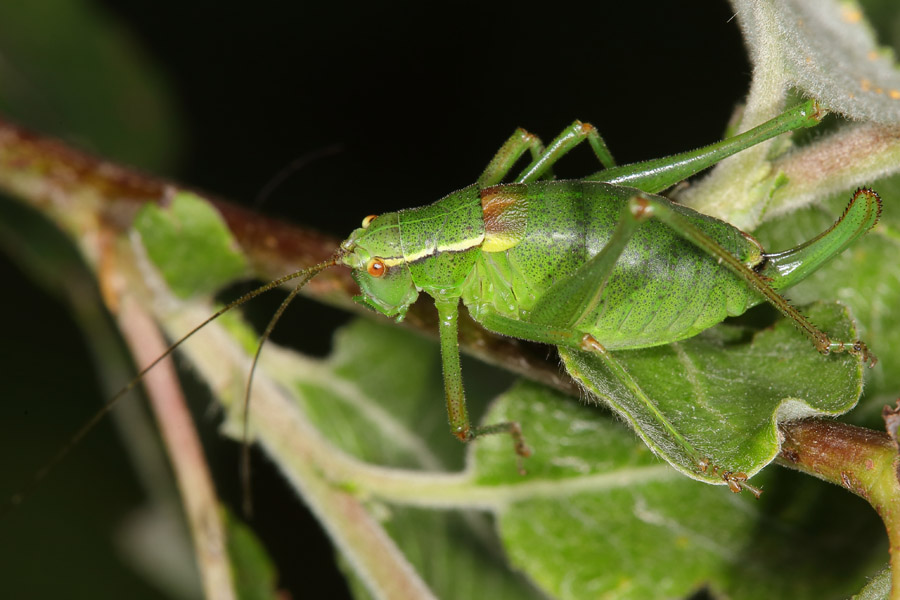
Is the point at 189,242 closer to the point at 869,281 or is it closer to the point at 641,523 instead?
the point at 641,523

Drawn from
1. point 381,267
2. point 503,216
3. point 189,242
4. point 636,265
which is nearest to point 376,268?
point 381,267

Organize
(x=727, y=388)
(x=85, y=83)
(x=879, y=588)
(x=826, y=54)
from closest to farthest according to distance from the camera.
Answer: (x=826, y=54) < (x=879, y=588) < (x=727, y=388) < (x=85, y=83)

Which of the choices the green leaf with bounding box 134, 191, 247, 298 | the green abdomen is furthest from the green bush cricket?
the green leaf with bounding box 134, 191, 247, 298

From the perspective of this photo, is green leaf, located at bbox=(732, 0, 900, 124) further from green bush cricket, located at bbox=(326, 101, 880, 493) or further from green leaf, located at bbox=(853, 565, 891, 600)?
green leaf, located at bbox=(853, 565, 891, 600)

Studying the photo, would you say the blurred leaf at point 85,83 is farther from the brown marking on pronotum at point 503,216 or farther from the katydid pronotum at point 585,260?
the brown marking on pronotum at point 503,216

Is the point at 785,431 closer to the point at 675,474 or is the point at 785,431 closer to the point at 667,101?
the point at 675,474

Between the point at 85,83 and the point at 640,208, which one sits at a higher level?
the point at 85,83
